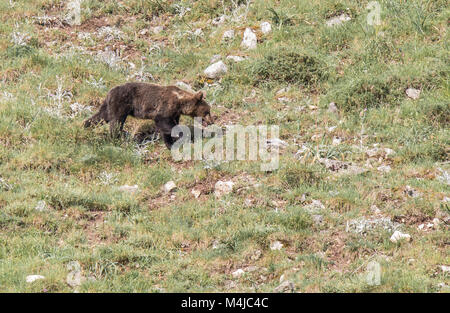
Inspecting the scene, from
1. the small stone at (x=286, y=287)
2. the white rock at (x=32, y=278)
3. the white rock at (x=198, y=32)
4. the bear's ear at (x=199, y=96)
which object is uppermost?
the white rock at (x=198, y=32)

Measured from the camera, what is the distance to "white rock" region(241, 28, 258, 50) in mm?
12055

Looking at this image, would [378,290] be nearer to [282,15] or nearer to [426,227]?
[426,227]

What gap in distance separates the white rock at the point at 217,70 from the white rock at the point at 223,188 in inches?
130

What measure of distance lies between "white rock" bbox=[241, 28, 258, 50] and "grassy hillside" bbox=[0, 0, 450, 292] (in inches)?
5.4

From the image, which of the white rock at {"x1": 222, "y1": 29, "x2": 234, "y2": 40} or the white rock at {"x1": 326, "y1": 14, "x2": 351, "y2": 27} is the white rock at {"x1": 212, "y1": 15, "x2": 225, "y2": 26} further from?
the white rock at {"x1": 326, "y1": 14, "x2": 351, "y2": 27}

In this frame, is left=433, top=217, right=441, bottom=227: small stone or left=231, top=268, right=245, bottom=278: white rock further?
left=433, top=217, right=441, bottom=227: small stone

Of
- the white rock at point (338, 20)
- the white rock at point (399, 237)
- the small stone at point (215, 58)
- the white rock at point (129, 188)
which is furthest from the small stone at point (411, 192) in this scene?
the small stone at point (215, 58)

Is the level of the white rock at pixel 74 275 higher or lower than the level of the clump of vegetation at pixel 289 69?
lower

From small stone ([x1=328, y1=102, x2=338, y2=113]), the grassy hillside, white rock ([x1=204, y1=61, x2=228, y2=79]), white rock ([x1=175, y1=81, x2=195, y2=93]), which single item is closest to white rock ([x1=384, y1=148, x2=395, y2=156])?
the grassy hillside

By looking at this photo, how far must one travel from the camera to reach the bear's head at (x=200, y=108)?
1030 cm

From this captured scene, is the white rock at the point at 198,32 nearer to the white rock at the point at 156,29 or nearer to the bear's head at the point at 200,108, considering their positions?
the white rock at the point at 156,29

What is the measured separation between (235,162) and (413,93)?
313cm

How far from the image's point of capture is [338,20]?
12188 millimetres

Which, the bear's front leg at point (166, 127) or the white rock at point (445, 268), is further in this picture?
the bear's front leg at point (166, 127)
